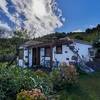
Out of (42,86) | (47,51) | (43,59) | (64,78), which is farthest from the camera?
(47,51)

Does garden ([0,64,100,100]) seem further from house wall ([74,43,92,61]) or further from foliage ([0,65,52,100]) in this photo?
house wall ([74,43,92,61])

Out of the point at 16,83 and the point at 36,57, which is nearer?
the point at 16,83

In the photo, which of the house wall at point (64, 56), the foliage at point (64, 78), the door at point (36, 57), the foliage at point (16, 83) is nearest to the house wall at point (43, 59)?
the door at point (36, 57)

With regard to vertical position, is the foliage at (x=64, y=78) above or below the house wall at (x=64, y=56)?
below

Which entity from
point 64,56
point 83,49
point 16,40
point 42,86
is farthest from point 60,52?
point 16,40

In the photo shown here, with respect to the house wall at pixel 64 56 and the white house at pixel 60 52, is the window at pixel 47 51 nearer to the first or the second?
the white house at pixel 60 52

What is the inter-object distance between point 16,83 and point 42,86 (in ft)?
5.72

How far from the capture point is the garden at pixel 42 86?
57.4ft

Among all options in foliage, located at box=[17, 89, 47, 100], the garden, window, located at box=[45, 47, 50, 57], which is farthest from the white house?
foliage, located at box=[17, 89, 47, 100]

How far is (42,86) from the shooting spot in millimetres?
19594

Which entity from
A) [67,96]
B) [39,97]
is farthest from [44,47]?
[39,97]

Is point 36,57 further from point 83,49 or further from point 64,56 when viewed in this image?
point 83,49

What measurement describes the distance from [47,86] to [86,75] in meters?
13.6

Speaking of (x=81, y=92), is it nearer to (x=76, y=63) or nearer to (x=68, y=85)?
(x=68, y=85)
